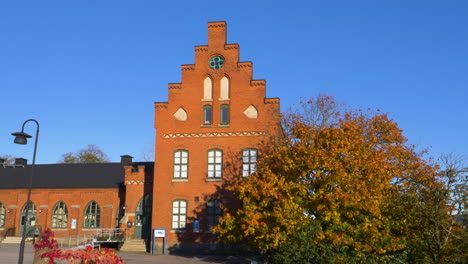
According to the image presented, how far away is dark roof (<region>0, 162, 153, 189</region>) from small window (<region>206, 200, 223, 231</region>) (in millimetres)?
12739

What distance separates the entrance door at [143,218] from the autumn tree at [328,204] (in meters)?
13.2

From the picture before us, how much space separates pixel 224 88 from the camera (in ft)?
109

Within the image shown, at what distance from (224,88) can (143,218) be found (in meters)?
11.9

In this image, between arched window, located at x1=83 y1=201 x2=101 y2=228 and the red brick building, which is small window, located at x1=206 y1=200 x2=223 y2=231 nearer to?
the red brick building

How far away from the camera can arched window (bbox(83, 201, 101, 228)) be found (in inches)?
1675

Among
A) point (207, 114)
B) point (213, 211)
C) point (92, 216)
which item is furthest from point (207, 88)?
point (92, 216)

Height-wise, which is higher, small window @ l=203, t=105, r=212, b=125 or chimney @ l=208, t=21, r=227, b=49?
chimney @ l=208, t=21, r=227, b=49

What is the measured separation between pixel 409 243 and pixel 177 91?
19.0 metres

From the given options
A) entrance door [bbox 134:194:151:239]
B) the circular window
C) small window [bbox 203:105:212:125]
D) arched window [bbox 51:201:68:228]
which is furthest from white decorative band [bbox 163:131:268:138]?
arched window [bbox 51:201:68:228]

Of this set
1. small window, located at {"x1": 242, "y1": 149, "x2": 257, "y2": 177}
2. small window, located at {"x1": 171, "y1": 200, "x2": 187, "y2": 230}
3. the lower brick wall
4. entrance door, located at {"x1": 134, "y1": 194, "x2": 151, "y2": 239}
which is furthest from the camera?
the lower brick wall

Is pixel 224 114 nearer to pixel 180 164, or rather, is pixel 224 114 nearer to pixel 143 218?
pixel 180 164

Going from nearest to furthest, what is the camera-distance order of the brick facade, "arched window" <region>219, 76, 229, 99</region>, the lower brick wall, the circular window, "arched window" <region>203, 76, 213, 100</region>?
the brick facade
"arched window" <region>219, 76, 229, 99</region>
"arched window" <region>203, 76, 213, 100</region>
the circular window
the lower brick wall

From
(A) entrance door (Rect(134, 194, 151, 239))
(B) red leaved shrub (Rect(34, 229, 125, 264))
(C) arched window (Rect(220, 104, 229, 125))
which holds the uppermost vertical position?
(C) arched window (Rect(220, 104, 229, 125))

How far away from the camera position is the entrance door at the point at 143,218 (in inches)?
1427
